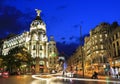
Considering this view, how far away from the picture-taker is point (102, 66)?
3310 inches

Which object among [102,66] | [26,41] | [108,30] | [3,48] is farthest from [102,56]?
[3,48]

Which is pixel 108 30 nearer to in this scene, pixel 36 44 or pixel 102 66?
pixel 102 66

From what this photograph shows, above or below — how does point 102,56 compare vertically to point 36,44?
below

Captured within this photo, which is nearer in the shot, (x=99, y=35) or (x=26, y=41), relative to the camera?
(x=99, y=35)

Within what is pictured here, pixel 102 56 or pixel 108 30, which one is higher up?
pixel 108 30

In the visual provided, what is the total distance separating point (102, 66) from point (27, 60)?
32163mm

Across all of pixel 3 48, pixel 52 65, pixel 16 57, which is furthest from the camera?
pixel 3 48

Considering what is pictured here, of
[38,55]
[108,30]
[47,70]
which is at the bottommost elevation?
[47,70]

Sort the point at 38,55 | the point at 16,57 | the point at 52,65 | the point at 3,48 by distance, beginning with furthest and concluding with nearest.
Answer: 1. the point at 3,48
2. the point at 52,65
3. the point at 38,55
4. the point at 16,57

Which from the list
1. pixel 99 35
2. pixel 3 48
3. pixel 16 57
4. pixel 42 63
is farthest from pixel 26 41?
pixel 99 35

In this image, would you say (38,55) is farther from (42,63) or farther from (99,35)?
(99,35)

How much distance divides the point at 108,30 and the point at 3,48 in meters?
96.3

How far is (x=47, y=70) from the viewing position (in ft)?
408

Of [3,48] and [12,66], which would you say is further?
[3,48]
